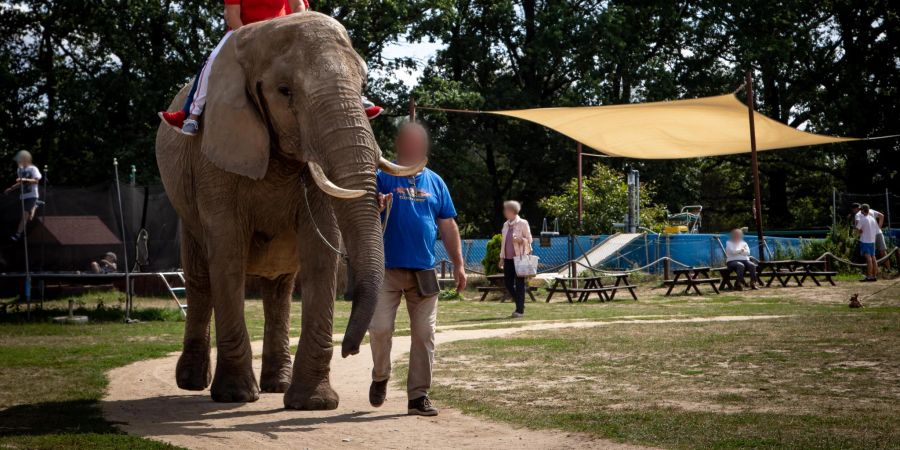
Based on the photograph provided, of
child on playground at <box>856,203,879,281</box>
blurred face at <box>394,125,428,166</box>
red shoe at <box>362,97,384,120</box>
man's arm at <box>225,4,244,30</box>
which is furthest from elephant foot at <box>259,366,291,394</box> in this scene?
child on playground at <box>856,203,879,281</box>

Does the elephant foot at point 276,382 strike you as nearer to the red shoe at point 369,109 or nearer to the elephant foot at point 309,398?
the elephant foot at point 309,398

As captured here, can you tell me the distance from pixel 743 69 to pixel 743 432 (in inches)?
1654

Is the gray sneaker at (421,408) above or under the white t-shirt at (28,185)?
under

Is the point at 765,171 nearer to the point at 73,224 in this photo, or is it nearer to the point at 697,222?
the point at 697,222

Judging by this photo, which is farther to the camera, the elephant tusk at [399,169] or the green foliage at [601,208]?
the green foliage at [601,208]

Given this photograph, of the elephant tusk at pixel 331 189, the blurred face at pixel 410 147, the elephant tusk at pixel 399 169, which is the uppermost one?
the blurred face at pixel 410 147

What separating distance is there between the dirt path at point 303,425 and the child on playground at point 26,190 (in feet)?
31.0

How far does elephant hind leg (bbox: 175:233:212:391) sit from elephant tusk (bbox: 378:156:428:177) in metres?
2.29

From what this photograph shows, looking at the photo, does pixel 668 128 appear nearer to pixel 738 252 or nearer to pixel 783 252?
pixel 738 252

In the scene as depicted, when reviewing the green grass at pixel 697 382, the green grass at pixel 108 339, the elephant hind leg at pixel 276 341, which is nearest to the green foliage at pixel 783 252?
the green grass at pixel 108 339

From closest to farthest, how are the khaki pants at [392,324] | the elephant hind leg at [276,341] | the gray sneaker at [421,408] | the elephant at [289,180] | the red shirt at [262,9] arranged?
the elephant at [289,180]
the gray sneaker at [421,408]
the khaki pants at [392,324]
the elephant hind leg at [276,341]
the red shirt at [262,9]

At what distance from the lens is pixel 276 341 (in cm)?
877

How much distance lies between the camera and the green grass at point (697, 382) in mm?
6328

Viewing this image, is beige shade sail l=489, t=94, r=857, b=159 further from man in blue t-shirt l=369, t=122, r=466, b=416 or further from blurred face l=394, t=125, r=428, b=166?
man in blue t-shirt l=369, t=122, r=466, b=416
